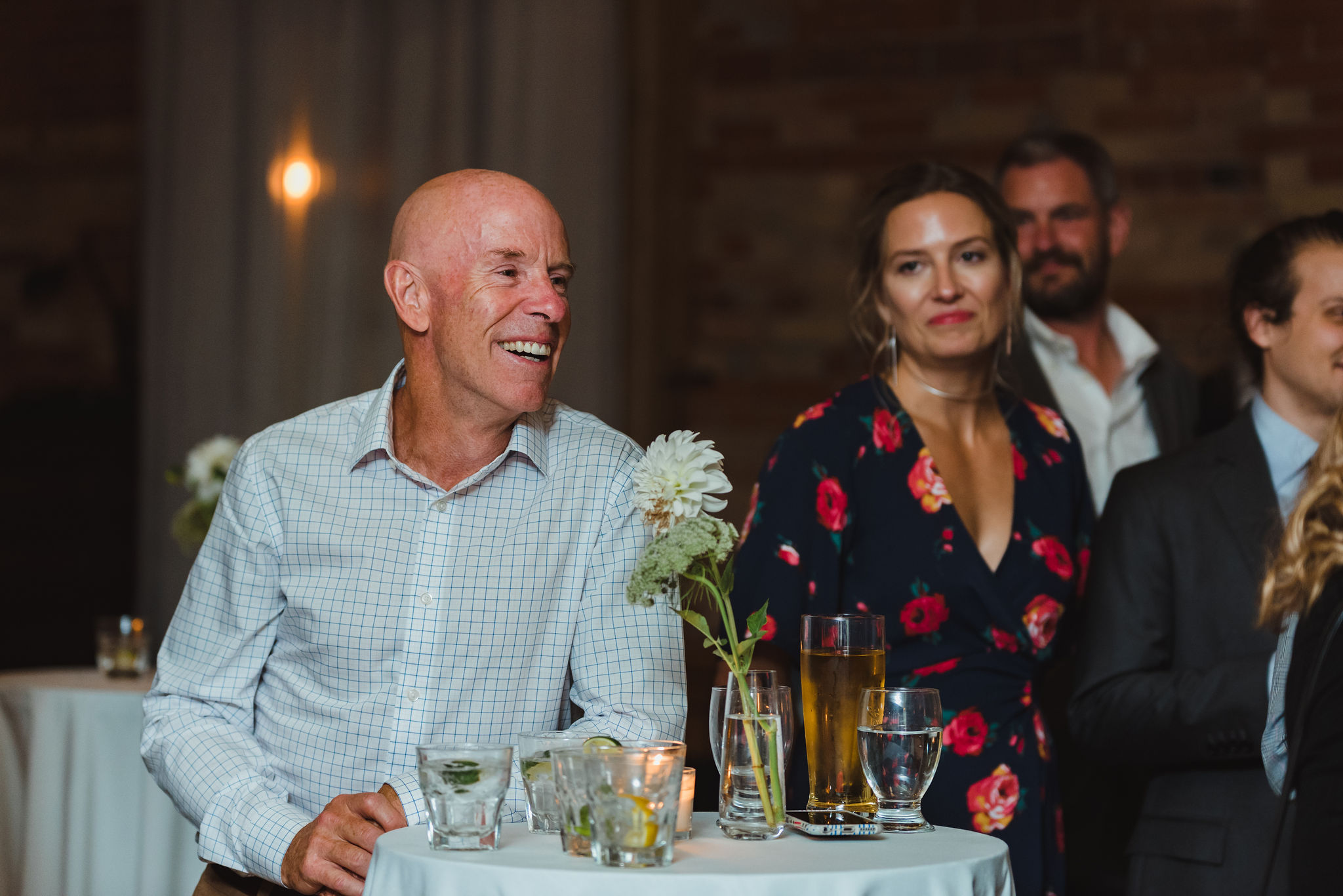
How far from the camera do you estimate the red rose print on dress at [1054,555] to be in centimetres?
218

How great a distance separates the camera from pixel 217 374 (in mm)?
4703

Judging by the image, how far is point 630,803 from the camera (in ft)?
4.25

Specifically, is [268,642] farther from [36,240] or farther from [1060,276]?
[36,240]

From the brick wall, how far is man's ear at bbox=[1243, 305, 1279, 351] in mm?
1923

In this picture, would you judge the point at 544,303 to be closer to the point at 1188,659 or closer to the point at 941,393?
the point at 941,393

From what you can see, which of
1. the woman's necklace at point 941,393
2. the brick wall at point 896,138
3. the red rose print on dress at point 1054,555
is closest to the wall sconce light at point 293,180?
the brick wall at point 896,138

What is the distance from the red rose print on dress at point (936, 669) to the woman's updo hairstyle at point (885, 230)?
1.75ft

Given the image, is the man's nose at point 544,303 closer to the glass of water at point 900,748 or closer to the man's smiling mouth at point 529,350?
the man's smiling mouth at point 529,350

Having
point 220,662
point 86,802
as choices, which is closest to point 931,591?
point 220,662

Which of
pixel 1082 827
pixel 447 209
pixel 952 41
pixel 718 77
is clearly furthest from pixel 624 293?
pixel 447 209

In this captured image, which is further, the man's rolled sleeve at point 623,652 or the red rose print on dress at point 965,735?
the red rose print on dress at point 965,735

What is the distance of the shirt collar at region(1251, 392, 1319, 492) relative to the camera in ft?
7.00

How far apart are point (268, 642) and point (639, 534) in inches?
20.8

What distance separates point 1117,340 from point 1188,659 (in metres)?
1.30
